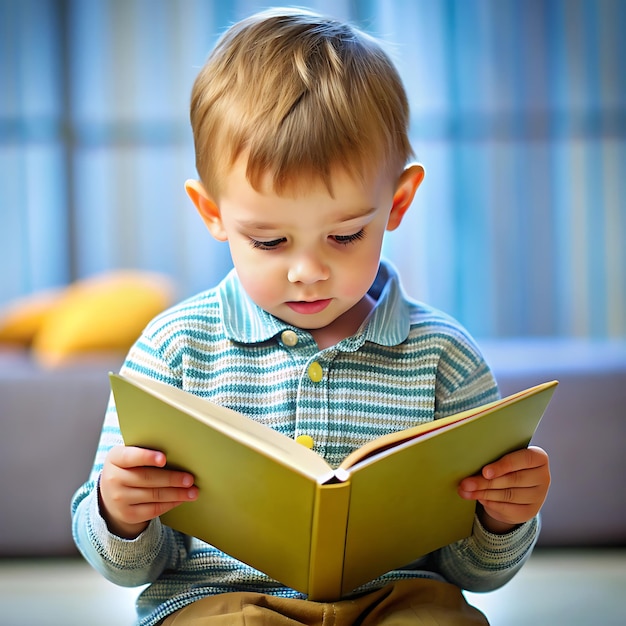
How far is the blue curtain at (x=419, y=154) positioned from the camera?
12.3ft

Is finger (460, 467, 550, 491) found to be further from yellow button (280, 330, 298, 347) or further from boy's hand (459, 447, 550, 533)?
yellow button (280, 330, 298, 347)

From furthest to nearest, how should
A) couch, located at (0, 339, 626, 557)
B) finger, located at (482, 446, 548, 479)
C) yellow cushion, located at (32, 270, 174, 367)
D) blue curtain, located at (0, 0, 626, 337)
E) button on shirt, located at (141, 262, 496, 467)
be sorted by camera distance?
blue curtain, located at (0, 0, 626, 337)
yellow cushion, located at (32, 270, 174, 367)
couch, located at (0, 339, 626, 557)
button on shirt, located at (141, 262, 496, 467)
finger, located at (482, 446, 548, 479)

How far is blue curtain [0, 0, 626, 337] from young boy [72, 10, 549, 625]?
281cm

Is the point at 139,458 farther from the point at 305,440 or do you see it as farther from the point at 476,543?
the point at 476,543

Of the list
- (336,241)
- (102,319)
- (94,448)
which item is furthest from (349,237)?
(102,319)

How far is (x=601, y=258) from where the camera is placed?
151 inches

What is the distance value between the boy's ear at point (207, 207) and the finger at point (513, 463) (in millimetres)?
368

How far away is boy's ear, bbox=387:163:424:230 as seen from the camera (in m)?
0.96

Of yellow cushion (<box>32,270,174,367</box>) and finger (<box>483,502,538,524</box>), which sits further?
yellow cushion (<box>32,270,174,367</box>)

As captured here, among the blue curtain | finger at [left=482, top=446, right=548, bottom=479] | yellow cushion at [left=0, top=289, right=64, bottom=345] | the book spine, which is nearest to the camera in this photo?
A: the book spine

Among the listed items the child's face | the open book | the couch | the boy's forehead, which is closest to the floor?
the couch

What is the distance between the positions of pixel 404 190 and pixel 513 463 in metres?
0.32

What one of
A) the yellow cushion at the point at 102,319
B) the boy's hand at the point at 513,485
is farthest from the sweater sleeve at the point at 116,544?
the yellow cushion at the point at 102,319

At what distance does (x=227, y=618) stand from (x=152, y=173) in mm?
3199
